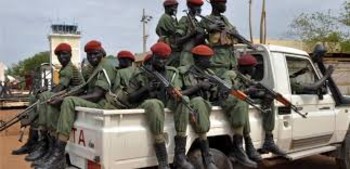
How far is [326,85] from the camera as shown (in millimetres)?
7074

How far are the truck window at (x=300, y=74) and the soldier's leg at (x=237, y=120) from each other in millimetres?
1406

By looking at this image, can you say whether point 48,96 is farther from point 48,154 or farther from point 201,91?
point 201,91

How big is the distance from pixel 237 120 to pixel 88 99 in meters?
1.58

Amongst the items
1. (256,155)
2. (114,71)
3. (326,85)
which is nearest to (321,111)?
(326,85)

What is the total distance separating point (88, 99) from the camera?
525 cm

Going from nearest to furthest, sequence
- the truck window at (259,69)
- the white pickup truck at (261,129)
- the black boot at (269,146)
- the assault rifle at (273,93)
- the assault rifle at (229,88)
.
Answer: the white pickup truck at (261,129) < the assault rifle at (229,88) < the assault rifle at (273,93) < the black boot at (269,146) < the truck window at (259,69)

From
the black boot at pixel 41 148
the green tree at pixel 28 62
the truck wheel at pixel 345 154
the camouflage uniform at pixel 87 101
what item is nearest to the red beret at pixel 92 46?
the camouflage uniform at pixel 87 101

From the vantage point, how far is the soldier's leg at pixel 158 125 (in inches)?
180

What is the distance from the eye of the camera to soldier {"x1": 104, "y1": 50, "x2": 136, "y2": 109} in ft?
17.5

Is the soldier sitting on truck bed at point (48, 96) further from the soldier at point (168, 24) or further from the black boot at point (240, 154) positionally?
the black boot at point (240, 154)

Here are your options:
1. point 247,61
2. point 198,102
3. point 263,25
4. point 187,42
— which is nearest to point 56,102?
point 198,102

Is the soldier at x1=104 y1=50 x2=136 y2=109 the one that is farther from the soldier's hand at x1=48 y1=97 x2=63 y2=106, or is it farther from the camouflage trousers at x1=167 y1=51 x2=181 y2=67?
the camouflage trousers at x1=167 y1=51 x2=181 y2=67

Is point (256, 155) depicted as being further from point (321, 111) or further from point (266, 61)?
point (321, 111)

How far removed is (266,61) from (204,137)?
1781mm
